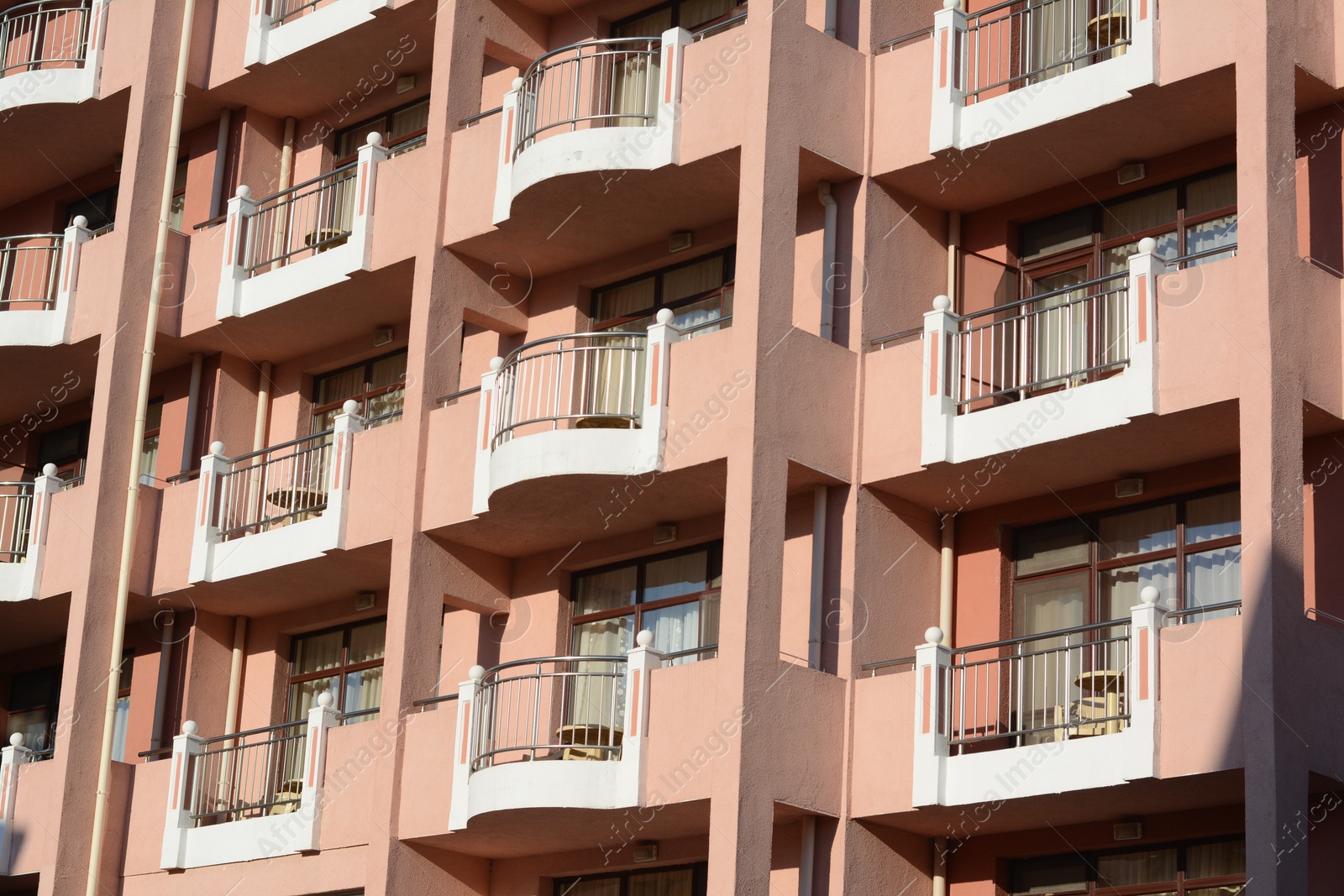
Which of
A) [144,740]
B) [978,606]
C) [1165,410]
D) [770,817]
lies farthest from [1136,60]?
[144,740]

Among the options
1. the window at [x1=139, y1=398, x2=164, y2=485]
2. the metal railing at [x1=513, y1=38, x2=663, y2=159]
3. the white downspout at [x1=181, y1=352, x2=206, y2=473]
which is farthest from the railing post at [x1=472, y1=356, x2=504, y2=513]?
the window at [x1=139, y1=398, x2=164, y2=485]

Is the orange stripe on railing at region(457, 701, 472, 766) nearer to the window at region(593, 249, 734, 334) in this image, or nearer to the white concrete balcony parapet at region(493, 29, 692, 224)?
the window at region(593, 249, 734, 334)

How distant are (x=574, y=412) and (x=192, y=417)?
8184 mm

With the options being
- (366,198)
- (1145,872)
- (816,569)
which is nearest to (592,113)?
(366,198)

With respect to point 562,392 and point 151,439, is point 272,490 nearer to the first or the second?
point 151,439

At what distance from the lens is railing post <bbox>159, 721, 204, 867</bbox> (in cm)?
2603

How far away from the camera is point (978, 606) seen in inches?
894

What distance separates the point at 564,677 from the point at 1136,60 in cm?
922

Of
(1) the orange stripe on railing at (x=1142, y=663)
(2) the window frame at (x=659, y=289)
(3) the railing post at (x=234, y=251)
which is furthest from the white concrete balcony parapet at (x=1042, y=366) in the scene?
(3) the railing post at (x=234, y=251)

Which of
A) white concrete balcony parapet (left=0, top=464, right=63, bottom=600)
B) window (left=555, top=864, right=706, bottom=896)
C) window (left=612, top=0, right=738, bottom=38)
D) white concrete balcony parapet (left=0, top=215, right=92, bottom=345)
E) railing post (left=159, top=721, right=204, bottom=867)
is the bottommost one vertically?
window (left=555, top=864, right=706, bottom=896)

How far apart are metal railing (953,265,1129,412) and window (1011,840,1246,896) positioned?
182 inches

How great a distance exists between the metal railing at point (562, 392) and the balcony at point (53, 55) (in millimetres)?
10185

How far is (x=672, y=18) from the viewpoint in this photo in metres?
27.0

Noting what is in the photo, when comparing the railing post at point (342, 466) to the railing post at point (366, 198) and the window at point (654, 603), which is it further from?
the window at point (654, 603)
